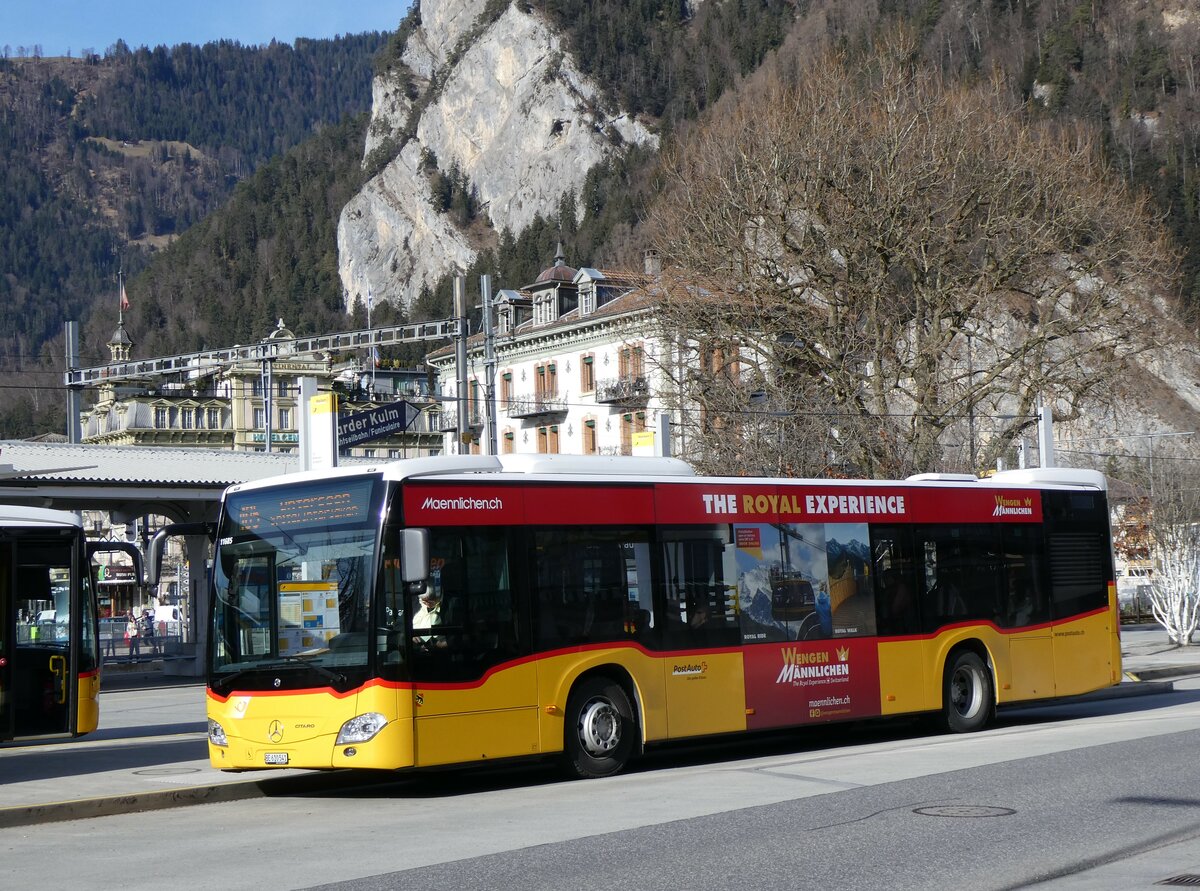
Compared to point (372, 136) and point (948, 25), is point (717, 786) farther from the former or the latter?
point (372, 136)

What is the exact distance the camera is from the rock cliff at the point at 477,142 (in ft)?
522

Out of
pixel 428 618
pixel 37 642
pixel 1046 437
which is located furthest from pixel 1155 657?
pixel 37 642

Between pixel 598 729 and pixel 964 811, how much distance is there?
419cm

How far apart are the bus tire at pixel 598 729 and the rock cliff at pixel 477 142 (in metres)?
142

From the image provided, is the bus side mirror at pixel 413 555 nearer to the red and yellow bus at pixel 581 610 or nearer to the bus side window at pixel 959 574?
the red and yellow bus at pixel 581 610

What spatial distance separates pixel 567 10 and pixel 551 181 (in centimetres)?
2156

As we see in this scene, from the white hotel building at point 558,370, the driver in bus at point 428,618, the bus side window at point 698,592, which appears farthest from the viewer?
the white hotel building at point 558,370

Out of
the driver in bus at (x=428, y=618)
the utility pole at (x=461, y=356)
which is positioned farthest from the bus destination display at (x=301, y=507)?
the utility pole at (x=461, y=356)

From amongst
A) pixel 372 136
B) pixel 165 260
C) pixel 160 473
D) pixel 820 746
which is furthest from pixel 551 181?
pixel 820 746

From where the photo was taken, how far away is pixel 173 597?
65188mm

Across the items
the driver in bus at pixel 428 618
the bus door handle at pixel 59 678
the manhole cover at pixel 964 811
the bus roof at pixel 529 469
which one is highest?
the bus roof at pixel 529 469

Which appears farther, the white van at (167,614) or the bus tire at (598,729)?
the white van at (167,614)

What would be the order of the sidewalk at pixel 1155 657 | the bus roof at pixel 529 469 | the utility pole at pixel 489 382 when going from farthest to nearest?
the utility pole at pixel 489 382 → the sidewalk at pixel 1155 657 → the bus roof at pixel 529 469

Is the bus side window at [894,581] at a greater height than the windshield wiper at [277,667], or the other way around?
the bus side window at [894,581]
